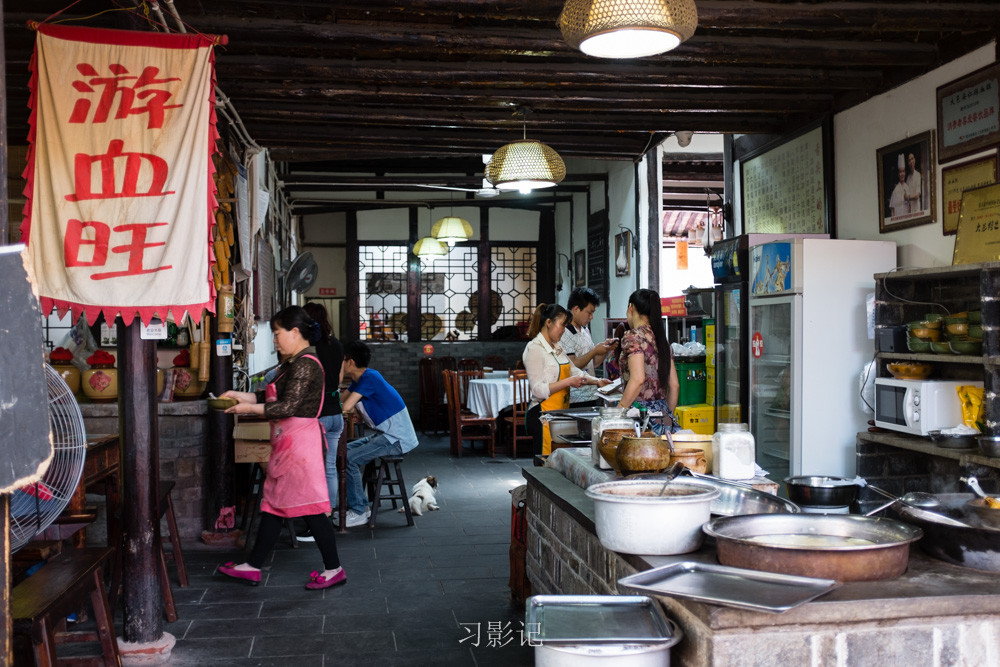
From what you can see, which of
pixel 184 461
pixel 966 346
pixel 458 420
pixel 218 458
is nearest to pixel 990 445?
pixel 966 346

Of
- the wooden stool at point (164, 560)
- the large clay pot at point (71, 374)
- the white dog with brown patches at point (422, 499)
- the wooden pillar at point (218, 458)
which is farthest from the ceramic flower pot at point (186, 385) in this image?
the white dog with brown patches at point (422, 499)

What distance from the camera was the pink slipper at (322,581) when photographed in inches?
207

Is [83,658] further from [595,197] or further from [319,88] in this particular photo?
[595,197]

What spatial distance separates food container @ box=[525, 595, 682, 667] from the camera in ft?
6.62

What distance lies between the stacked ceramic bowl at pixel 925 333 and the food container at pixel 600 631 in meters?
3.43

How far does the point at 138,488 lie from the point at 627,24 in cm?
319

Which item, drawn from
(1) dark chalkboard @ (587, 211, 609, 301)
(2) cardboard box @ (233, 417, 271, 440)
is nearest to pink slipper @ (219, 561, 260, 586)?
(2) cardboard box @ (233, 417, 271, 440)

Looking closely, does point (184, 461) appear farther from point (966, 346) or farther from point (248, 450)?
point (966, 346)

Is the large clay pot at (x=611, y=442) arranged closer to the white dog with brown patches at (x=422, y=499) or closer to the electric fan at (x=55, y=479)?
the electric fan at (x=55, y=479)

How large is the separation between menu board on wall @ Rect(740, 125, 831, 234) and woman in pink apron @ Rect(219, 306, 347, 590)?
13.8 feet

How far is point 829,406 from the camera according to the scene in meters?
5.95

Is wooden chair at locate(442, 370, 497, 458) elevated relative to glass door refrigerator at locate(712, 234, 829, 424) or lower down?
lower down

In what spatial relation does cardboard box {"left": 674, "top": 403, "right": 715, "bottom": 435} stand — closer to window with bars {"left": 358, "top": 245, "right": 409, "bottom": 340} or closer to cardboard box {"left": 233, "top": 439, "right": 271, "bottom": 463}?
cardboard box {"left": 233, "top": 439, "right": 271, "bottom": 463}

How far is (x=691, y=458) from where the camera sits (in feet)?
11.3
